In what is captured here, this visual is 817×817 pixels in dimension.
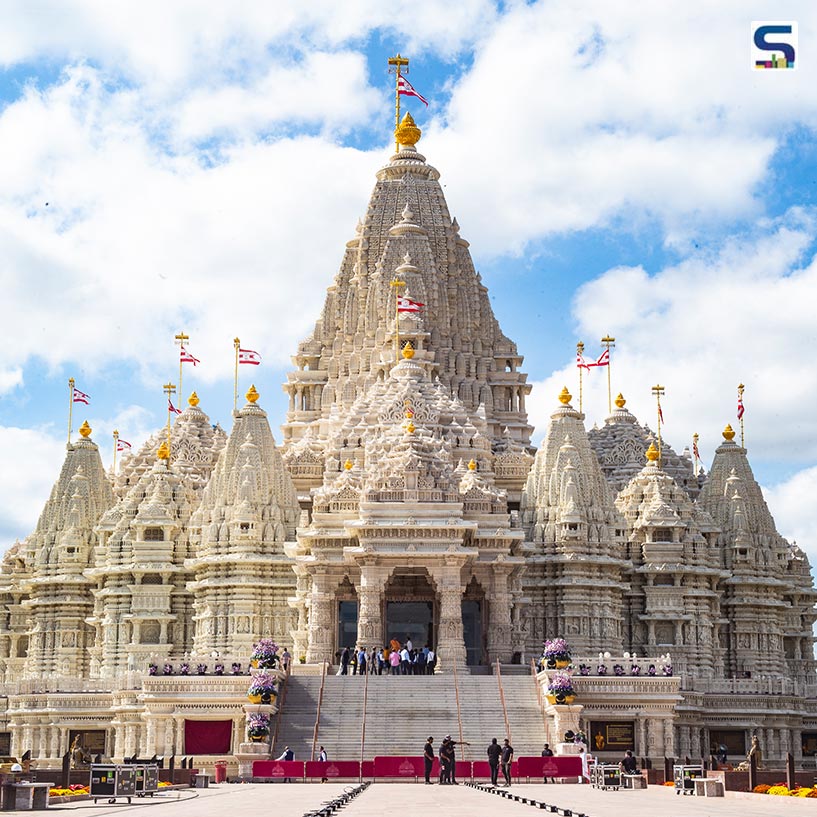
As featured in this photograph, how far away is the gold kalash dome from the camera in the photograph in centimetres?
7212

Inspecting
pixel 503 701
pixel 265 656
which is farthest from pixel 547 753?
pixel 265 656

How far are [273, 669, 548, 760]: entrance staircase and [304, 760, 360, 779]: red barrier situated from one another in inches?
175

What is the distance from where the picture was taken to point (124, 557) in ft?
287

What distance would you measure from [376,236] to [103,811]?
66752 millimetres

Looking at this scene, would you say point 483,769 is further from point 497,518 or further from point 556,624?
point 556,624

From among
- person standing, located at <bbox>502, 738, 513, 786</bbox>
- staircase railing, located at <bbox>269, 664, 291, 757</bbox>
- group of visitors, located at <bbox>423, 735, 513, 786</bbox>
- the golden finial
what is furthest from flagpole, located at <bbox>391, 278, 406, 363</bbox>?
person standing, located at <bbox>502, 738, 513, 786</bbox>

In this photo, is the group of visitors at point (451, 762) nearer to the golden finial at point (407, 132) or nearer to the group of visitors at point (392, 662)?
the group of visitors at point (392, 662)

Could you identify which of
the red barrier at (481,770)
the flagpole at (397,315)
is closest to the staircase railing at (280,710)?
the red barrier at (481,770)

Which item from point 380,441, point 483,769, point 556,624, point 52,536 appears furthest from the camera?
point 52,536

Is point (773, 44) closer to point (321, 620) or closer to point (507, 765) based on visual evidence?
point (507, 765)

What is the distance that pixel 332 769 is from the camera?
53938 mm

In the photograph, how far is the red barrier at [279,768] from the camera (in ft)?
178

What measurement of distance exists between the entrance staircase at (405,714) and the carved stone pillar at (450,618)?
4.44m

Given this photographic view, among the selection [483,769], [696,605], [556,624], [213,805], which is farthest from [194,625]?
[213,805]
